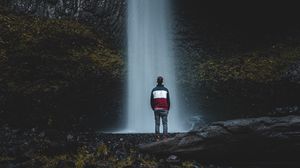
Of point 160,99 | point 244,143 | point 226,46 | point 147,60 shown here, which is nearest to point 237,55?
point 226,46

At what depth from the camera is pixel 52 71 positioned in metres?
14.8

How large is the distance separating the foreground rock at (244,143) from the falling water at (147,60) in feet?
22.6

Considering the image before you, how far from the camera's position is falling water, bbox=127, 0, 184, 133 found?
16.9m

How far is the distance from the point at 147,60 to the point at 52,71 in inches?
221

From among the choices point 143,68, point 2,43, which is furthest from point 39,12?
point 143,68

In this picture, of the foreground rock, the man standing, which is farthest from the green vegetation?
the foreground rock

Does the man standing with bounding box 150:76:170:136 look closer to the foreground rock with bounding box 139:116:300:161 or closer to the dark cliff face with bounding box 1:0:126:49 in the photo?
the foreground rock with bounding box 139:116:300:161

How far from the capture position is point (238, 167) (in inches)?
360

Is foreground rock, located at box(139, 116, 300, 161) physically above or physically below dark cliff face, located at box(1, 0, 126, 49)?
below

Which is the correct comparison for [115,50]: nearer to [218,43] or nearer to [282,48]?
[218,43]

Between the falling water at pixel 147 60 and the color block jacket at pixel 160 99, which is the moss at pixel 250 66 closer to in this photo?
the falling water at pixel 147 60

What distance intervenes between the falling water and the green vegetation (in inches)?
44.0

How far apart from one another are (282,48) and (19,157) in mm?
14293

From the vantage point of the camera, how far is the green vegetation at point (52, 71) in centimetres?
1354
